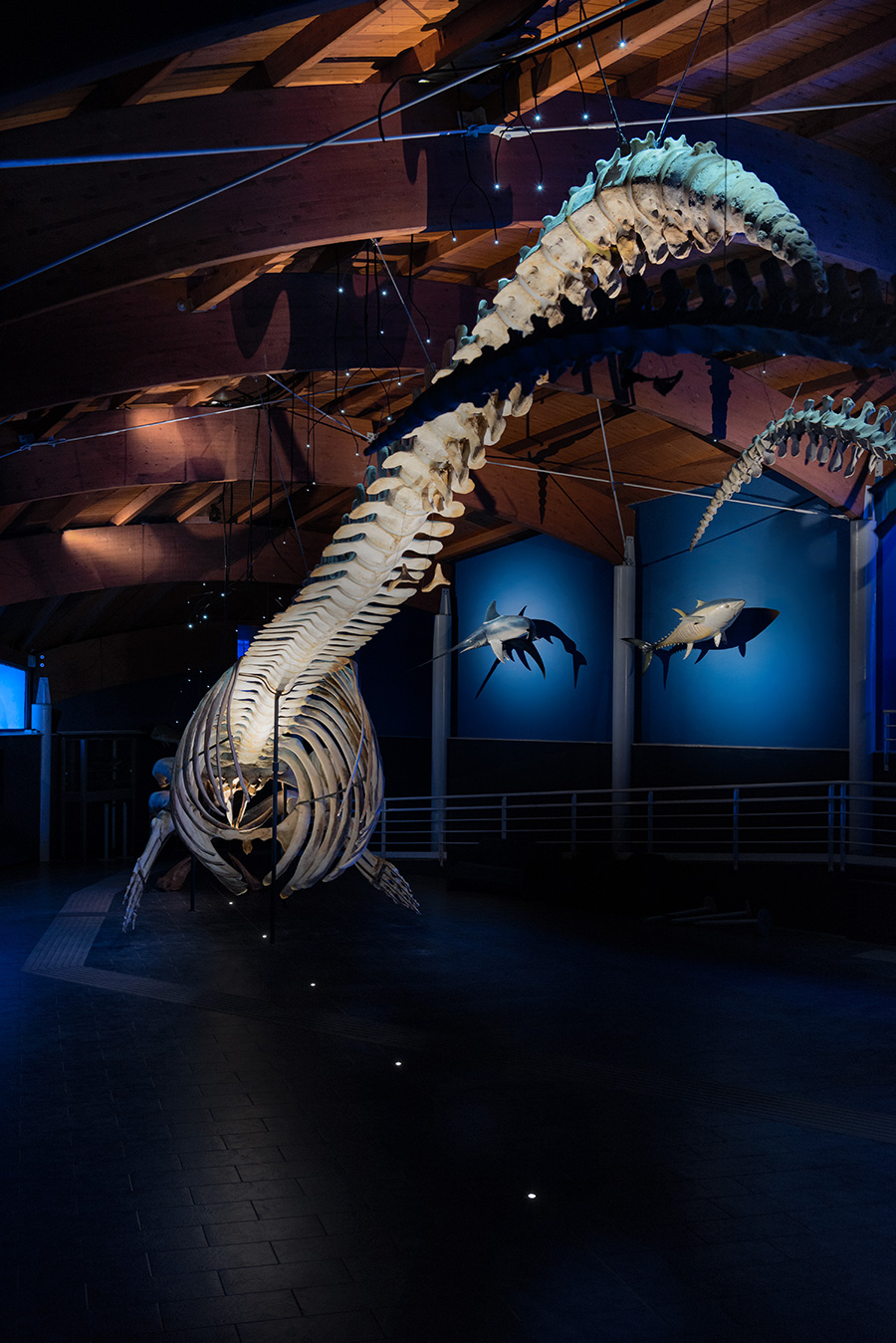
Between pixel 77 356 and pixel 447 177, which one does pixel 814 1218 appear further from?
pixel 77 356

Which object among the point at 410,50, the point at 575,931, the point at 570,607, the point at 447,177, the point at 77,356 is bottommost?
the point at 575,931

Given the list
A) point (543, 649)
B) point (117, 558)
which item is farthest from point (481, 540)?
point (117, 558)

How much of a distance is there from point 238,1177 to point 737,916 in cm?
723

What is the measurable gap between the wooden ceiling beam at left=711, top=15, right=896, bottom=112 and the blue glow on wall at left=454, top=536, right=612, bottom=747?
7758 millimetres

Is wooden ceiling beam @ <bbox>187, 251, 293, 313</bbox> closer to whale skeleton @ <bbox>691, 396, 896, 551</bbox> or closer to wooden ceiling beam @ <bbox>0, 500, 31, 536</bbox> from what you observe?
whale skeleton @ <bbox>691, 396, 896, 551</bbox>

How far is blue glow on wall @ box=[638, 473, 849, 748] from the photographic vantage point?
38.3 ft

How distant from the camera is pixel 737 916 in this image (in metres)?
10.7

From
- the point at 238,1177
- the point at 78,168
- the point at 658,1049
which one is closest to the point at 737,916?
the point at 658,1049

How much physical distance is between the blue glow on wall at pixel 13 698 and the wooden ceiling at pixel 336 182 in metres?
5.95

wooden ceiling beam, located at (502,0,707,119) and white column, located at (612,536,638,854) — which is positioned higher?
wooden ceiling beam, located at (502,0,707,119)

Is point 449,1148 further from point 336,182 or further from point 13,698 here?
point 13,698

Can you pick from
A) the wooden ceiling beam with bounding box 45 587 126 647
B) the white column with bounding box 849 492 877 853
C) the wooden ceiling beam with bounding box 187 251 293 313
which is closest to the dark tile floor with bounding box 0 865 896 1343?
the white column with bounding box 849 492 877 853

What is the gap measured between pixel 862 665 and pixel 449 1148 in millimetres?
8027

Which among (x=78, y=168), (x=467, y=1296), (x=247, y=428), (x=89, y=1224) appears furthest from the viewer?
(x=247, y=428)
